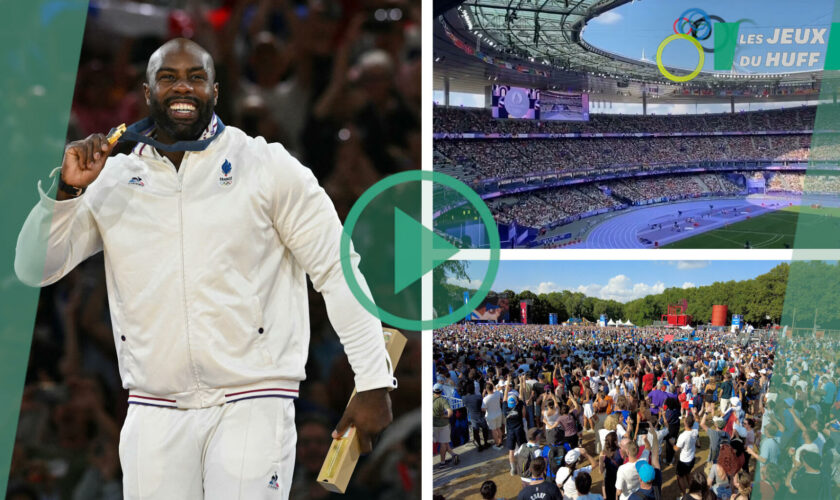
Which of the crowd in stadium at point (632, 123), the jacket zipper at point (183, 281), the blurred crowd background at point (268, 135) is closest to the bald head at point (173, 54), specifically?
the jacket zipper at point (183, 281)

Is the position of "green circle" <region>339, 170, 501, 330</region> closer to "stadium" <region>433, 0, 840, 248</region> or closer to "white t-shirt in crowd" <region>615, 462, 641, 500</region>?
"stadium" <region>433, 0, 840, 248</region>

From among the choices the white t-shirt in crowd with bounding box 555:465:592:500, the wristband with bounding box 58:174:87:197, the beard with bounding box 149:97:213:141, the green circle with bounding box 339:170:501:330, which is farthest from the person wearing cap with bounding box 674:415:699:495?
the wristband with bounding box 58:174:87:197

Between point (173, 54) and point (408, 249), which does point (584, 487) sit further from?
point (173, 54)

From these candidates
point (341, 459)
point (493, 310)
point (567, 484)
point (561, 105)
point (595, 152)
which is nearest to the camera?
point (341, 459)

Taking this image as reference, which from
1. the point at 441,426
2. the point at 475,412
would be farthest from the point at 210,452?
the point at 475,412

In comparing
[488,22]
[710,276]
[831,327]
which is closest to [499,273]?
[710,276]

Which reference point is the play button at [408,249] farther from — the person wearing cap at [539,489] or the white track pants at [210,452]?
the white track pants at [210,452]

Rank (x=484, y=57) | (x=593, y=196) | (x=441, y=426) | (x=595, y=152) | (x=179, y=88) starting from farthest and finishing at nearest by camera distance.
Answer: (x=595, y=152)
(x=593, y=196)
(x=484, y=57)
(x=441, y=426)
(x=179, y=88)
